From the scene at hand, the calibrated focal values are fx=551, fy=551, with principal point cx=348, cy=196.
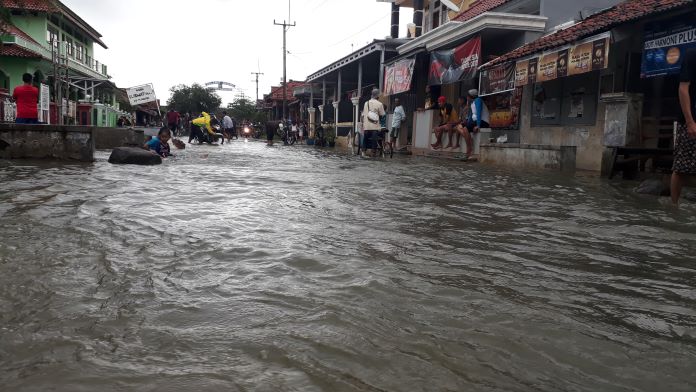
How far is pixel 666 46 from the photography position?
354 inches

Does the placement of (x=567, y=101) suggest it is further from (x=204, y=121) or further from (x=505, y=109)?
(x=204, y=121)

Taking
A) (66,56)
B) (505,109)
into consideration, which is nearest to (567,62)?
(505,109)

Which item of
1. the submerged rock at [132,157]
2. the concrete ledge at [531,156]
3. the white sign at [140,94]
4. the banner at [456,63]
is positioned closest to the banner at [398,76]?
the banner at [456,63]

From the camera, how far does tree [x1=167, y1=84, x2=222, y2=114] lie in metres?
65.7

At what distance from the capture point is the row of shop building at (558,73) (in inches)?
357

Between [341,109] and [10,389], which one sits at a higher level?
[341,109]

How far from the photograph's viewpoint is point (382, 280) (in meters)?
2.73

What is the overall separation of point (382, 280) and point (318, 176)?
5532 mm

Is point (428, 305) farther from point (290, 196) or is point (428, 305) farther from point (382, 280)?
point (290, 196)

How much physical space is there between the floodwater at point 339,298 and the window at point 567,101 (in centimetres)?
740

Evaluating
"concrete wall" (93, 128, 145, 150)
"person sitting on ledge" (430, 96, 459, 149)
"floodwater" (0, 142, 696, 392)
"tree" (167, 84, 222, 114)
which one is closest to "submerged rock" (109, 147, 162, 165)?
"floodwater" (0, 142, 696, 392)

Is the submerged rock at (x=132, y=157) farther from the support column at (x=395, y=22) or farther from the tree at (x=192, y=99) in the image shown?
the tree at (x=192, y=99)

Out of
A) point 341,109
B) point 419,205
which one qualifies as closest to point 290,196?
point 419,205

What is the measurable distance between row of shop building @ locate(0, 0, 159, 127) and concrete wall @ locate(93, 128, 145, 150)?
245 centimetres
